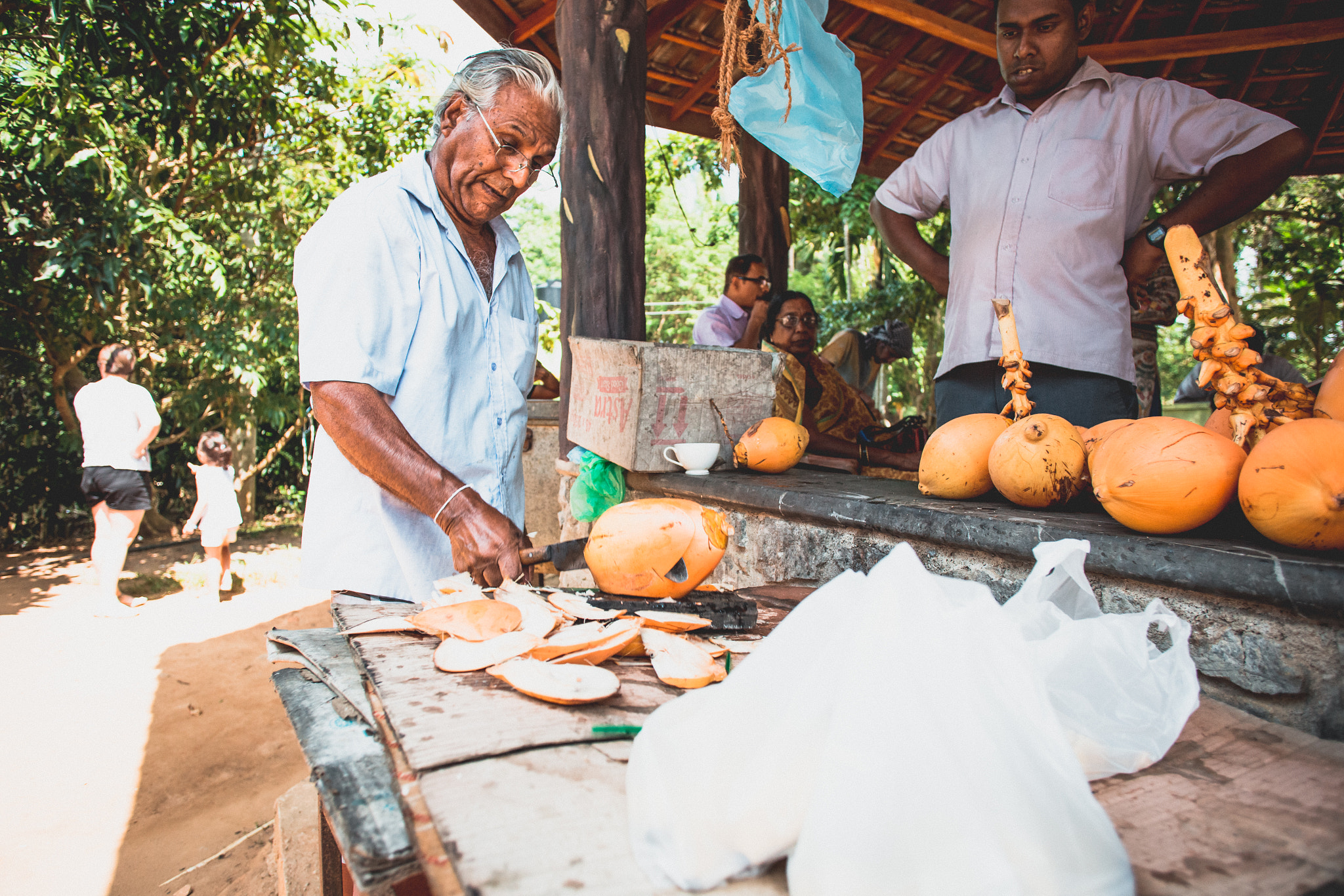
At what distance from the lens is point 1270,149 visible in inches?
74.9

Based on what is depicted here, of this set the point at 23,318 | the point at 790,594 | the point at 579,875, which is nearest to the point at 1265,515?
the point at 790,594

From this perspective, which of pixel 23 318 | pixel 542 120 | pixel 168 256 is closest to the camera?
pixel 542 120

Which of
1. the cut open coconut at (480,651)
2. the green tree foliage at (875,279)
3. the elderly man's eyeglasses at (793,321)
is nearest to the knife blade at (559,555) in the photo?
the cut open coconut at (480,651)

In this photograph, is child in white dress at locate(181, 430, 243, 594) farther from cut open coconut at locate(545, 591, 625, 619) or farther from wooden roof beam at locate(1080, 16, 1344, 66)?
wooden roof beam at locate(1080, 16, 1344, 66)

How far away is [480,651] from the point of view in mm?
1071

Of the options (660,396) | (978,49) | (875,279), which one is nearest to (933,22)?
(978,49)

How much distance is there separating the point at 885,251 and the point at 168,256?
26.4 feet

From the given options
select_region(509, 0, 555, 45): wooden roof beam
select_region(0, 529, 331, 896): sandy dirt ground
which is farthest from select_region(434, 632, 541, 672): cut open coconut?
select_region(509, 0, 555, 45): wooden roof beam

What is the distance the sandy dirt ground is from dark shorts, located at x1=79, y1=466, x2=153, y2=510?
787 mm

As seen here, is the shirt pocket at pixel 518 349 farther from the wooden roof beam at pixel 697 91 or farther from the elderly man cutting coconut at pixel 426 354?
the wooden roof beam at pixel 697 91

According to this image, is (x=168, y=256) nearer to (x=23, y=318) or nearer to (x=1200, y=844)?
(x=23, y=318)

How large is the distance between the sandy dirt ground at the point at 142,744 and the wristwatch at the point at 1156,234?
133 inches

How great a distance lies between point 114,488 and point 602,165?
4.90 metres

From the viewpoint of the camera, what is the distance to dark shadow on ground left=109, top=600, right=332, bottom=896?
8.52 feet
